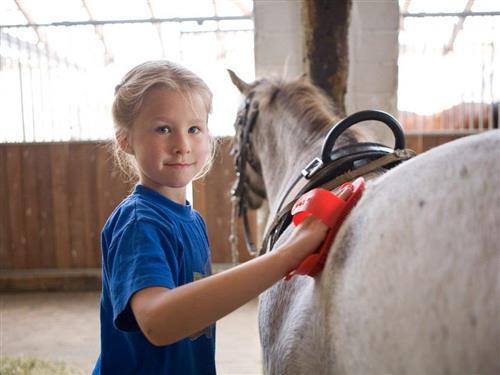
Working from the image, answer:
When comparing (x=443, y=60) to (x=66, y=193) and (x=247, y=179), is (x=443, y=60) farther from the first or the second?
(x=66, y=193)

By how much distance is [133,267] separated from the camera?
0.63 meters

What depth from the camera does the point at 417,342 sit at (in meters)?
0.43

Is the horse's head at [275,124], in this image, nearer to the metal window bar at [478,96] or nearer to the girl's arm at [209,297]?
the girl's arm at [209,297]

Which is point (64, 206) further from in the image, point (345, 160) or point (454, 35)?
point (454, 35)

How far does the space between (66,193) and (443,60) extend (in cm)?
331

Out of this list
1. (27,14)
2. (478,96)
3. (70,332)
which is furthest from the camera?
(27,14)

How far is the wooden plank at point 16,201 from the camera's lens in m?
3.68

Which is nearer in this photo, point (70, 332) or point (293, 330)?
point (293, 330)

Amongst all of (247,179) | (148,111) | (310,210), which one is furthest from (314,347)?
(247,179)

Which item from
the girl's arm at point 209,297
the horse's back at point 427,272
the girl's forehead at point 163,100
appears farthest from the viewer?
the girl's forehead at point 163,100

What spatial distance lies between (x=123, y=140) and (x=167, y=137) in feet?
0.33

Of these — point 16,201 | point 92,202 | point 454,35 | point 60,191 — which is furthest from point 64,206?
point 454,35

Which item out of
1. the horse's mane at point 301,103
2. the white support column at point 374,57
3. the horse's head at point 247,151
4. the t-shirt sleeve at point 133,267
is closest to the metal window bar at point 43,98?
the white support column at point 374,57

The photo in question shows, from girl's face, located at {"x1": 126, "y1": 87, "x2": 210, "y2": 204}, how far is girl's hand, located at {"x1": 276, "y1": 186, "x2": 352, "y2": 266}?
265mm
